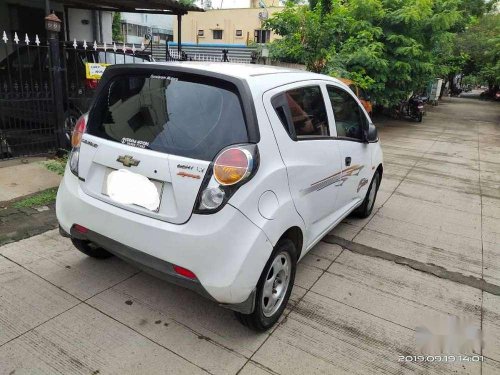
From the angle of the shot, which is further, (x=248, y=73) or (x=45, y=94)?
(x=45, y=94)

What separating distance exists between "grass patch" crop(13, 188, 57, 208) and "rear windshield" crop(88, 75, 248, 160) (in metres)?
2.23

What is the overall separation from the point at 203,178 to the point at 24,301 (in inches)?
67.5

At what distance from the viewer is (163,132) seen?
249 centimetres

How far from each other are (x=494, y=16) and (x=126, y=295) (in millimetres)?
35803

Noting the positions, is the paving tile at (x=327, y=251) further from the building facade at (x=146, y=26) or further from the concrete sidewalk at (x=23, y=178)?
the building facade at (x=146, y=26)

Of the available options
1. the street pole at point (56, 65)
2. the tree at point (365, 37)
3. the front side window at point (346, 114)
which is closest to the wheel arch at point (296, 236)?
the front side window at point (346, 114)

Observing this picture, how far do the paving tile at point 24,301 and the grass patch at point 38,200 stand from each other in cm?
133

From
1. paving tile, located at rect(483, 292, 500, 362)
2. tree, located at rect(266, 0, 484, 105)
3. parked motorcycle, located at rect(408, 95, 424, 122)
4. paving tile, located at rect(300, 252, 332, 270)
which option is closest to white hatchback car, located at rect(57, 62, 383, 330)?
paving tile, located at rect(300, 252, 332, 270)

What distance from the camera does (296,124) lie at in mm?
2854

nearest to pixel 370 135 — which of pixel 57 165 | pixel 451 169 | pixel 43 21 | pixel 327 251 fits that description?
pixel 327 251

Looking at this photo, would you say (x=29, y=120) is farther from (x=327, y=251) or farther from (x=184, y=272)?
(x=184, y=272)

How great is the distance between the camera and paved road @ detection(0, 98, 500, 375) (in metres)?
2.45

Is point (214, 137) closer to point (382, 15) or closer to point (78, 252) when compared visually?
point (78, 252)

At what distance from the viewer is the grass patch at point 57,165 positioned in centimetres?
556
